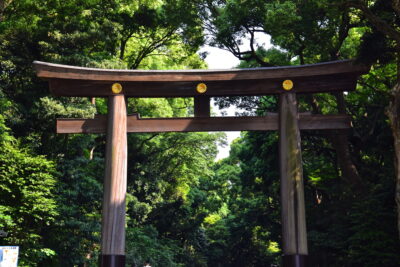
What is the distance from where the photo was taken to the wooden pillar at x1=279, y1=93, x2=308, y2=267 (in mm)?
9891

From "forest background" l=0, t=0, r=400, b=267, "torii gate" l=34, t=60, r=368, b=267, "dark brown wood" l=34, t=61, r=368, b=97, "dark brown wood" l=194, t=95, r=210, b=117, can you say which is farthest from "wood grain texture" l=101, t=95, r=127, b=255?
"forest background" l=0, t=0, r=400, b=267

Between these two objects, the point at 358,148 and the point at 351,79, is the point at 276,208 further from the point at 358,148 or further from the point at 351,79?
the point at 351,79

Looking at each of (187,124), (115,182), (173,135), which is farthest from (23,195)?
(173,135)

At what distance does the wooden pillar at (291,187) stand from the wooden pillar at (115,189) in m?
3.59

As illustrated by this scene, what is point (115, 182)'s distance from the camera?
10.3 meters

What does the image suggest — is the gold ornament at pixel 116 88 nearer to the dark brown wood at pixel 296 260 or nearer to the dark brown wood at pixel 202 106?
the dark brown wood at pixel 202 106

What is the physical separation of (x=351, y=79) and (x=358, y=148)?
6.39 metres

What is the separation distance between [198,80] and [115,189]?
317 centimetres

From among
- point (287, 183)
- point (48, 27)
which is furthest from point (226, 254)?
point (287, 183)

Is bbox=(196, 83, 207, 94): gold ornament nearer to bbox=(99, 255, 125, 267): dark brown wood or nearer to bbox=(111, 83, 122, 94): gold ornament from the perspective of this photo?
bbox=(111, 83, 122, 94): gold ornament

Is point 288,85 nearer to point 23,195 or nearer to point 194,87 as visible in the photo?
point 194,87

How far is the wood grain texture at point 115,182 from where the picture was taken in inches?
396

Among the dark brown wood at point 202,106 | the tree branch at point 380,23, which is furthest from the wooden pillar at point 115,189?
the tree branch at point 380,23

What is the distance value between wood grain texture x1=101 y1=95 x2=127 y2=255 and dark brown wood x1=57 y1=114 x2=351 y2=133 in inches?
12.6
